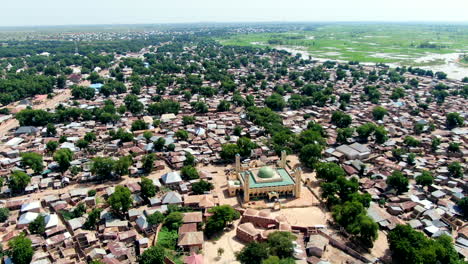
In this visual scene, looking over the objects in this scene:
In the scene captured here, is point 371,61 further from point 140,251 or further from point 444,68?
point 140,251

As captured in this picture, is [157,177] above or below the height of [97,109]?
below

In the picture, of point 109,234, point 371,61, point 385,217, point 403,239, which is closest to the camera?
point 403,239

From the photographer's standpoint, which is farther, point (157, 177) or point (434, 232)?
point (157, 177)

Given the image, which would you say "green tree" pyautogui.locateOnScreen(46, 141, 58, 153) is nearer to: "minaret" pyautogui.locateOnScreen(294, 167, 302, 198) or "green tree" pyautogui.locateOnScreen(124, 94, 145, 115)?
"green tree" pyautogui.locateOnScreen(124, 94, 145, 115)

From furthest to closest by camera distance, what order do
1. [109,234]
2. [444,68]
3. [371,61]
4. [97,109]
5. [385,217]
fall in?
[371,61]
[444,68]
[97,109]
[385,217]
[109,234]

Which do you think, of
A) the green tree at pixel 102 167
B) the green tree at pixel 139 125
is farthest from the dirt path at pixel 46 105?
the green tree at pixel 102 167

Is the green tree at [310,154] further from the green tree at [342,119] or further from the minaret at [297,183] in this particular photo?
the green tree at [342,119]

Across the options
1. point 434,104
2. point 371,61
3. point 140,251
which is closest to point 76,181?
point 140,251
